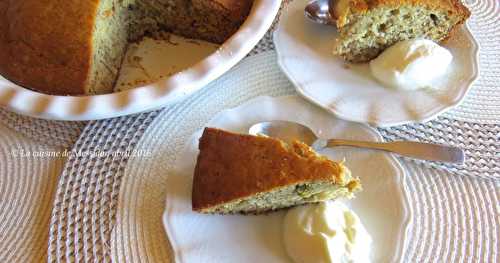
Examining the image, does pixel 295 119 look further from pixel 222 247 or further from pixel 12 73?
pixel 12 73

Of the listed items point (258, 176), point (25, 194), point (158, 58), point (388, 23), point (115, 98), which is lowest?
point (258, 176)

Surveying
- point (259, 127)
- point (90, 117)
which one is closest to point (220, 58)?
point (259, 127)

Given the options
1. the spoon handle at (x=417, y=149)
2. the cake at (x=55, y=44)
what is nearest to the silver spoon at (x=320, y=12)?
the spoon handle at (x=417, y=149)

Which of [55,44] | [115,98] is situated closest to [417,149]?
[115,98]

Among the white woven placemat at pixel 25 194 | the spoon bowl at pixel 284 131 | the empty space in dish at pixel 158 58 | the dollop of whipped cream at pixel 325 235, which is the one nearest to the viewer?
the dollop of whipped cream at pixel 325 235

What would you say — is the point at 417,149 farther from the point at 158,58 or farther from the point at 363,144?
the point at 158,58

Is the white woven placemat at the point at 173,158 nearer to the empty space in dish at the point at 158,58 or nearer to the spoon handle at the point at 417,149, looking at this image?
the spoon handle at the point at 417,149

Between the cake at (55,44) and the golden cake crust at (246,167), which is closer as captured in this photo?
the golden cake crust at (246,167)
